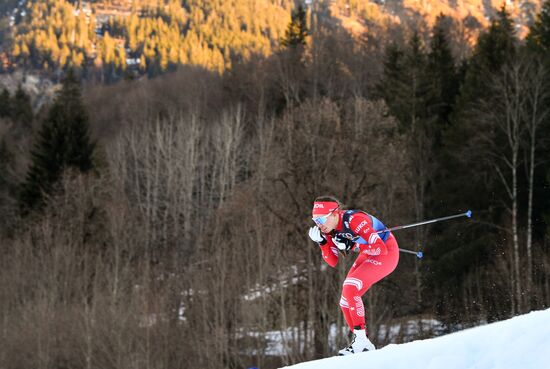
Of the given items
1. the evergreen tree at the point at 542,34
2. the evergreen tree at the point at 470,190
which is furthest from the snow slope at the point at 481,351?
the evergreen tree at the point at 542,34

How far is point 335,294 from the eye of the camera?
2608cm

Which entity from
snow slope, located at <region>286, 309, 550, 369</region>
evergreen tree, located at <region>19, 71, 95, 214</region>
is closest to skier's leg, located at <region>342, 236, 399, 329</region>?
snow slope, located at <region>286, 309, 550, 369</region>

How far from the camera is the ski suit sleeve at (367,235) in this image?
755 centimetres

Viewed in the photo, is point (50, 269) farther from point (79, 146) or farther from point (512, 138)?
point (512, 138)

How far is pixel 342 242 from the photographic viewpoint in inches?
307

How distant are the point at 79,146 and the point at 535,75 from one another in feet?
97.9

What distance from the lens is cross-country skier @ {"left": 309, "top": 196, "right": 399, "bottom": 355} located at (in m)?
7.57

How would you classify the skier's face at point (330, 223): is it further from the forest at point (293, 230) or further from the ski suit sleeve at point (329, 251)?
the forest at point (293, 230)

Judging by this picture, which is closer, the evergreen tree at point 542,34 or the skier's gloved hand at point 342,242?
the skier's gloved hand at point 342,242

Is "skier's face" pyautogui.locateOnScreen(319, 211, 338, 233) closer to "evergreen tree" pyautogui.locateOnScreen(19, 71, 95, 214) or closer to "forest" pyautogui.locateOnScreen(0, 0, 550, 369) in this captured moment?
"forest" pyautogui.locateOnScreen(0, 0, 550, 369)

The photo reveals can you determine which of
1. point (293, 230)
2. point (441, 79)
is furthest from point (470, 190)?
point (441, 79)

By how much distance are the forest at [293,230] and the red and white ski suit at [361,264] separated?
664 inches

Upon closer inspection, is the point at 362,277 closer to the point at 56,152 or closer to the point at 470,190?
the point at 470,190

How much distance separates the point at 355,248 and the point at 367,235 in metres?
0.45
